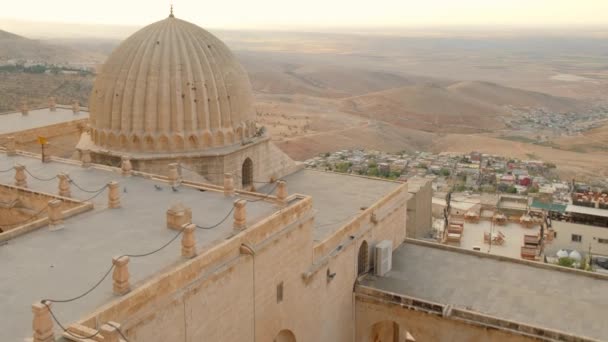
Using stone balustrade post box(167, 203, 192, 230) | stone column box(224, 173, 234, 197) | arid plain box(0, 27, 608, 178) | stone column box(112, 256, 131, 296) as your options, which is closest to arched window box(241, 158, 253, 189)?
stone column box(224, 173, 234, 197)

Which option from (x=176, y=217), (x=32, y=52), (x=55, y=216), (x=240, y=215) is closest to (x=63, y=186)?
(x=55, y=216)

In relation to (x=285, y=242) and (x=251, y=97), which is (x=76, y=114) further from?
(x=285, y=242)

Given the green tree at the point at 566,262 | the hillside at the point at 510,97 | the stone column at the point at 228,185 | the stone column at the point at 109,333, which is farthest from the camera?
the hillside at the point at 510,97

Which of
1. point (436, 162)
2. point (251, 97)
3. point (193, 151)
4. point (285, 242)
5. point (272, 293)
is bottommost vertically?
point (436, 162)

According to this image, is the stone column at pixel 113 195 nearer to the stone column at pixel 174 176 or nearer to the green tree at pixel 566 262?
the stone column at pixel 174 176

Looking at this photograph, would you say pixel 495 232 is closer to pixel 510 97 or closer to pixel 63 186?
pixel 63 186

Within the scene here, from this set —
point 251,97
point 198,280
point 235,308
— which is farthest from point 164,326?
point 251,97

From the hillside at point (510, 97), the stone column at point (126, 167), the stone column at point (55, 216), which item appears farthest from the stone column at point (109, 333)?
the hillside at point (510, 97)
